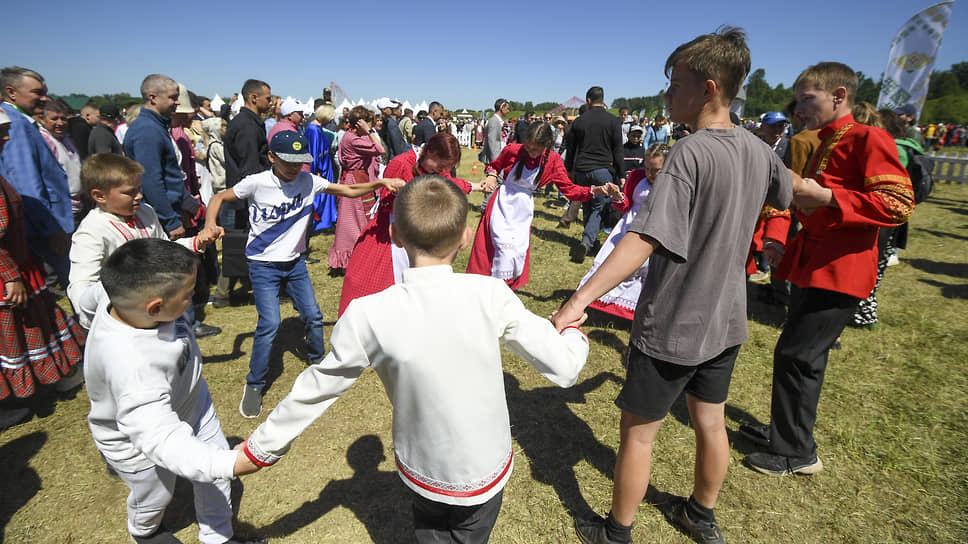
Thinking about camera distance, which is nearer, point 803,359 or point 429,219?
point 429,219

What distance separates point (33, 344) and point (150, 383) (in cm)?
276

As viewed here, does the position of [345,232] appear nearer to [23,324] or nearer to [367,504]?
[23,324]

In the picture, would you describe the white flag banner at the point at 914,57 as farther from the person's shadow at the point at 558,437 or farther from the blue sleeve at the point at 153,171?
the blue sleeve at the point at 153,171

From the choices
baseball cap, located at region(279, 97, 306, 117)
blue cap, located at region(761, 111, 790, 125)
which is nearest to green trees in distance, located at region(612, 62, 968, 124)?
blue cap, located at region(761, 111, 790, 125)

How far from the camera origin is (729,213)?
176 cm

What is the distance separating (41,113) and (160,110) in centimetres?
207

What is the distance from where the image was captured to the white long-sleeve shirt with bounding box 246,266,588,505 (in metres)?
1.39

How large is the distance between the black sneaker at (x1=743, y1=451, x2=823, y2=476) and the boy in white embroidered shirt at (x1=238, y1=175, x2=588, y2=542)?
7.66ft

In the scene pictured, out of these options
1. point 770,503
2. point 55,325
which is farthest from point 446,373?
point 55,325

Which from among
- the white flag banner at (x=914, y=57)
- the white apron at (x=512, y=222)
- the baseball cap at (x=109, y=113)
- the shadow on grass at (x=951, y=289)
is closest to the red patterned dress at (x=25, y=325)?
the white apron at (x=512, y=222)

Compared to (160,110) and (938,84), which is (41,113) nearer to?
(160,110)

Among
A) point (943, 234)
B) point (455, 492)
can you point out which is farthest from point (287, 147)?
point (943, 234)

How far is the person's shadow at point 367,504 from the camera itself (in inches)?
98.8

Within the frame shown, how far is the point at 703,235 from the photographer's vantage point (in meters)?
1.78
